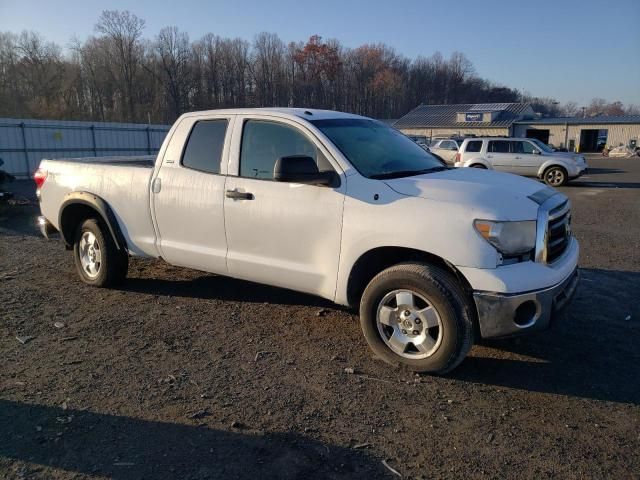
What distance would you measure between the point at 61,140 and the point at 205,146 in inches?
855

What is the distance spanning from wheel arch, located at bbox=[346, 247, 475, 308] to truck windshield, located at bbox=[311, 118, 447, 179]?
24.6 inches

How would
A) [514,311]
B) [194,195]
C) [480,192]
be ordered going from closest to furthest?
[514,311]
[480,192]
[194,195]

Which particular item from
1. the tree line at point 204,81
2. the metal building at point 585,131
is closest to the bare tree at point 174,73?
the tree line at point 204,81

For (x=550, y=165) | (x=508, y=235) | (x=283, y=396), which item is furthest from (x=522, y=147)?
(x=283, y=396)

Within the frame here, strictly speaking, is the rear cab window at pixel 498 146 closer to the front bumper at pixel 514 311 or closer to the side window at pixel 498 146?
the side window at pixel 498 146

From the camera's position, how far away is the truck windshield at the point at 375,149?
4141 mm

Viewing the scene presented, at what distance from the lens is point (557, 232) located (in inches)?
150

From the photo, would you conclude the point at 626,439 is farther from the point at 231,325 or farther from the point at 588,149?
the point at 588,149

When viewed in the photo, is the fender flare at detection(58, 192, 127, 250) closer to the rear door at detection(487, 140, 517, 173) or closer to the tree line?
the rear door at detection(487, 140, 517, 173)

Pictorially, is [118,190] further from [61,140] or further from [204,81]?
[204,81]

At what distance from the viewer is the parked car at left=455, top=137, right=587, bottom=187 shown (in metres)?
18.7

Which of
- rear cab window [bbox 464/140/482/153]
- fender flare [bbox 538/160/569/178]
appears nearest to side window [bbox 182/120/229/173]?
rear cab window [bbox 464/140/482/153]

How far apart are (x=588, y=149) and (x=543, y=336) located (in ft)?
206

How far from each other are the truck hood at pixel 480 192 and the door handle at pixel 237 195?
4.13 ft
